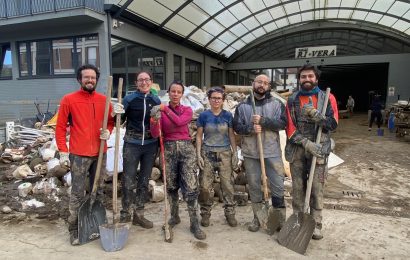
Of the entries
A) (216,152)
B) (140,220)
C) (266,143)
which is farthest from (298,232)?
(140,220)

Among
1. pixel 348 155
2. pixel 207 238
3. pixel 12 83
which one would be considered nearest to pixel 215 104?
pixel 207 238

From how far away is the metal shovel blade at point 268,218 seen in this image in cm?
369

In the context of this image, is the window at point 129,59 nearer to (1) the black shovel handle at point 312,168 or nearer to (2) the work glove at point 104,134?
(2) the work glove at point 104,134

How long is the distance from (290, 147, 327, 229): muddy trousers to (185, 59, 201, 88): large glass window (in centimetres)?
1350

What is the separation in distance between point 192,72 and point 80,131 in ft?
47.4

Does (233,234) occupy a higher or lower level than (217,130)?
lower

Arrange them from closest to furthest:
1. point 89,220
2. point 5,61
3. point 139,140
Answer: point 89,220
point 139,140
point 5,61

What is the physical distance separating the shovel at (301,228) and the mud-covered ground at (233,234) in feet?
0.27

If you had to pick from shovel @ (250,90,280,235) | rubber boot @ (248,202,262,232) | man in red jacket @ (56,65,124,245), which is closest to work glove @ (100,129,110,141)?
man in red jacket @ (56,65,124,245)

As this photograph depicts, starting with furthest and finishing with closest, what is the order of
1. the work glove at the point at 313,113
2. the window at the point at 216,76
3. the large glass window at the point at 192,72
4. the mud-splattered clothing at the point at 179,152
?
the window at the point at 216,76
the large glass window at the point at 192,72
the mud-splattered clothing at the point at 179,152
the work glove at the point at 313,113

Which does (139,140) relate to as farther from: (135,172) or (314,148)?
(314,148)

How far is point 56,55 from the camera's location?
1134 cm

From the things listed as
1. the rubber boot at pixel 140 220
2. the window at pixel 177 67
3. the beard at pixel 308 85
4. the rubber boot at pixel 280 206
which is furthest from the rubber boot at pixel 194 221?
the window at pixel 177 67

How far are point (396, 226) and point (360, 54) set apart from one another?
17.7 meters
